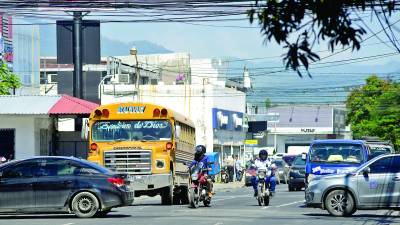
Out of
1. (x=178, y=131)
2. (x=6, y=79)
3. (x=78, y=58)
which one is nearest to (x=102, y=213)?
(x=178, y=131)

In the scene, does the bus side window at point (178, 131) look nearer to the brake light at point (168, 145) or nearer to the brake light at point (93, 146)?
the brake light at point (168, 145)

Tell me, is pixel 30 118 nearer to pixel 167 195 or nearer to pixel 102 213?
pixel 167 195

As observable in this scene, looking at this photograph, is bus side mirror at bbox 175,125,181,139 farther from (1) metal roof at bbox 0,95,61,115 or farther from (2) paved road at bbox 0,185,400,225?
(1) metal roof at bbox 0,95,61,115

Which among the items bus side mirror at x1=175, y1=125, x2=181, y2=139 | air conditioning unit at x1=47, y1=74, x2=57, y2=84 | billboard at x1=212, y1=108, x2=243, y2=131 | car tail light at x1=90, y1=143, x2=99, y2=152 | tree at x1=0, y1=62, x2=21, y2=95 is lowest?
car tail light at x1=90, y1=143, x2=99, y2=152

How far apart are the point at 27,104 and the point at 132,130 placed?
12.0 meters

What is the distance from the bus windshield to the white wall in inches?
463

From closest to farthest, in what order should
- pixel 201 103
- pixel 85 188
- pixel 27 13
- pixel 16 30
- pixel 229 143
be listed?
pixel 85 188 → pixel 27 13 → pixel 16 30 → pixel 201 103 → pixel 229 143

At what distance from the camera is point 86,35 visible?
1996 inches

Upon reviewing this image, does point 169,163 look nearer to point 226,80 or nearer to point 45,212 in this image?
point 45,212

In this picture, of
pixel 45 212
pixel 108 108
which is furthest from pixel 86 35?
pixel 45 212

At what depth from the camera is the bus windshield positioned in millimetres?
28016

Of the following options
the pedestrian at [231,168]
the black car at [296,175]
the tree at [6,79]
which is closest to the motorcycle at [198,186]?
the black car at [296,175]

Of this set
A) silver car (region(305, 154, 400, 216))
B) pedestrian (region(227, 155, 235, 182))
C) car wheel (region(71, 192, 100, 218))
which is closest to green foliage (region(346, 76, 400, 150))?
pedestrian (region(227, 155, 235, 182))

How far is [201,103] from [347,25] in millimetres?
56227
